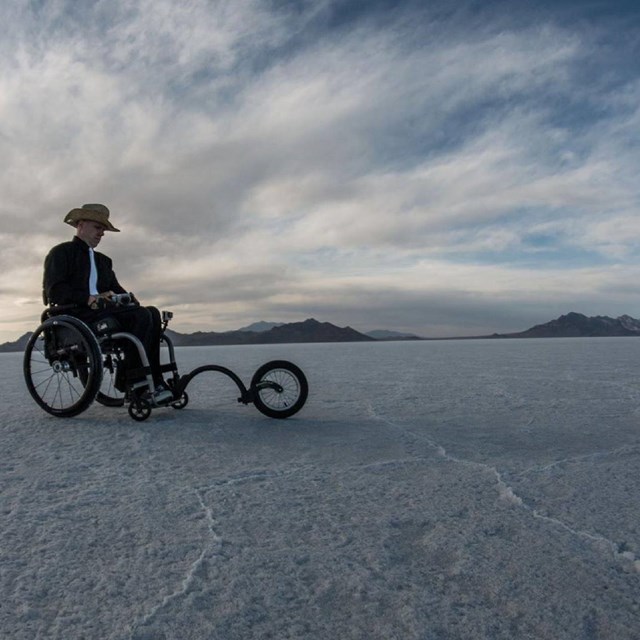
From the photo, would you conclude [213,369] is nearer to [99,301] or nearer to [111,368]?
[111,368]

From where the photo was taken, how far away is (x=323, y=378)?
24.1 ft

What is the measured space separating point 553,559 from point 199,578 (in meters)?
0.99

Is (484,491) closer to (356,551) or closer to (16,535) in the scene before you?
(356,551)

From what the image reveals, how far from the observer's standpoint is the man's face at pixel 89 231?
398 cm

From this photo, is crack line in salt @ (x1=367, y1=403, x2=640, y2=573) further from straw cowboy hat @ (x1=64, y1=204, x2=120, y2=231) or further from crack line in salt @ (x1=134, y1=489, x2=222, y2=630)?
straw cowboy hat @ (x1=64, y1=204, x2=120, y2=231)

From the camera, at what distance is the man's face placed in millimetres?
3977

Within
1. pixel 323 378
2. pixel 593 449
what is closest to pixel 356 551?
pixel 593 449

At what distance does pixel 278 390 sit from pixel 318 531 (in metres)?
2.10

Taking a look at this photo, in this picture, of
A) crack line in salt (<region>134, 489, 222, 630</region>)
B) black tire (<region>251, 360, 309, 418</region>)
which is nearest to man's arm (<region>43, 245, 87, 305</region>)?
black tire (<region>251, 360, 309, 418</region>)

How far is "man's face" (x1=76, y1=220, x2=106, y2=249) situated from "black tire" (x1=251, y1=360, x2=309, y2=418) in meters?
1.55

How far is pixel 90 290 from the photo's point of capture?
13.1 ft

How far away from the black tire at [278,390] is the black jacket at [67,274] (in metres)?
1.36

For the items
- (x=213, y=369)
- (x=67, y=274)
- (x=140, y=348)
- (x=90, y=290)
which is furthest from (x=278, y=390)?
(x=67, y=274)

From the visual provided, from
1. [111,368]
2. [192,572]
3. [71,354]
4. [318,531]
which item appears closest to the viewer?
[192,572]
